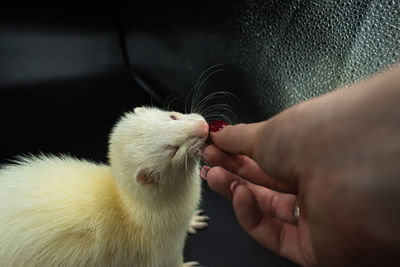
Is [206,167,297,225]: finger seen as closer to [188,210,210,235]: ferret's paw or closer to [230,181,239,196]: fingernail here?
[230,181,239,196]: fingernail

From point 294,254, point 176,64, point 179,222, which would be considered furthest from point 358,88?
point 176,64

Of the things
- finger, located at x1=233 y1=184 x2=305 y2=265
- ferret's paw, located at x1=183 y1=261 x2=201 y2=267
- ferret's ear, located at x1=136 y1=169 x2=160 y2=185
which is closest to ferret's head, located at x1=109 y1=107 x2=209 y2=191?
ferret's ear, located at x1=136 y1=169 x2=160 y2=185

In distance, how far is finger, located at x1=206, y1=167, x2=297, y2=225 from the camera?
73 centimetres

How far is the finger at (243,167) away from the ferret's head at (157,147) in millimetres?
40

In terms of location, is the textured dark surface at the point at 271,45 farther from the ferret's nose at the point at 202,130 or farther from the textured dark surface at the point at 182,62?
the ferret's nose at the point at 202,130

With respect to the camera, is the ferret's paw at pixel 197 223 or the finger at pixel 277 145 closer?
the finger at pixel 277 145

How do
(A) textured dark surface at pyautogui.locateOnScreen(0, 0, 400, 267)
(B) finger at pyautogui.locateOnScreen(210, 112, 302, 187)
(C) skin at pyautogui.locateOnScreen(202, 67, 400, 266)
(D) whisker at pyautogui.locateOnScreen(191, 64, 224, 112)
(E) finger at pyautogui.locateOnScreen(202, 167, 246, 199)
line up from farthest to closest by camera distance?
(D) whisker at pyautogui.locateOnScreen(191, 64, 224, 112), (A) textured dark surface at pyautogui.locateOnScreen(0, 0, 400, 267), (E) finger at pyautogui.locateOnScreen(202, 167, 246, 199), (B) finger at pyautogui.locateOnScreen(210, 112, 302, 187), (C) skin at pyautogui.locateOnScreen(202, 67, 400, 266)

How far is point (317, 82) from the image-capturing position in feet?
3.10

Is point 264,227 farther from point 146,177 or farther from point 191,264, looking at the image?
point 191,264

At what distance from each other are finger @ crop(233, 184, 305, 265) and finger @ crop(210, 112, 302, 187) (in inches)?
5.4

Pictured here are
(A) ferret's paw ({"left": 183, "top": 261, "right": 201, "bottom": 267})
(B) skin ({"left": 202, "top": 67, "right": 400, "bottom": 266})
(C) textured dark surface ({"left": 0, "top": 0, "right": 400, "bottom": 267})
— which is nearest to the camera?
(B) skin ({"left": 202, "top": 67, "right": 400, "bottom": 266})

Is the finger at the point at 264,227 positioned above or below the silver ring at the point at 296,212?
below

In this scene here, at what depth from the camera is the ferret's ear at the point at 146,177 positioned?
0.71 meters

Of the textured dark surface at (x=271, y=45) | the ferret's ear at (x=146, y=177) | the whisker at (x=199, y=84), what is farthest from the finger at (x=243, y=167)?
the whisker at (x=199, y=84)
